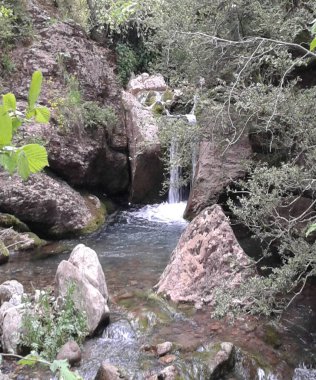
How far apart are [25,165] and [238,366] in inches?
150

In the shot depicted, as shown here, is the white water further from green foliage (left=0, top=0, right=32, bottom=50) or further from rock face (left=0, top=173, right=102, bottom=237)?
green foliage (left=0, top=0, right=32, bottom=50)

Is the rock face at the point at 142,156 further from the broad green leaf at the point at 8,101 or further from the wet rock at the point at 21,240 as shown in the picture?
the broad green leaf at the point at 8,101

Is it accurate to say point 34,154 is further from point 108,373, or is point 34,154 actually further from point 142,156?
point 142,156

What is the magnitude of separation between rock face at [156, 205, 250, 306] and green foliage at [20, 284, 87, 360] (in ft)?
4.52

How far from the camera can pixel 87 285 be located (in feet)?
15.9

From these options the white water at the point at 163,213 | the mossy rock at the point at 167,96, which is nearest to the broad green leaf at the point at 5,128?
the white water at the point at 163,213

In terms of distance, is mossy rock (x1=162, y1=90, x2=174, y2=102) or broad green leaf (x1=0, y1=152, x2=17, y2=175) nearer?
broad green leaf (x1=0, y1=152, x2=17, y2=175)

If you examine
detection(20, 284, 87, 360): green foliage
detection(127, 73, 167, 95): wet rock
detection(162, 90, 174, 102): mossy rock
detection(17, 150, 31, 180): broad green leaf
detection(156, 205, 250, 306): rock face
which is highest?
detection(127, 73, 167, 95): wet rock

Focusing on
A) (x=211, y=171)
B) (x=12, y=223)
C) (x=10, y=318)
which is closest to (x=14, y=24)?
(x=12, y=223)

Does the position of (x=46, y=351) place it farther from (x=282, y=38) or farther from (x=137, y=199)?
(x=137, y=199)

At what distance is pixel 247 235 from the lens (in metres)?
7.82

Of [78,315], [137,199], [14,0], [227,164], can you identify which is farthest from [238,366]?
[14,0]

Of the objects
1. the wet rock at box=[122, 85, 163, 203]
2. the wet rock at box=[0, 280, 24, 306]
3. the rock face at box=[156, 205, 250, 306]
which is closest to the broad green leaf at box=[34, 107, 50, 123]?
the wet rock at box=[0, 280, 24, 306]

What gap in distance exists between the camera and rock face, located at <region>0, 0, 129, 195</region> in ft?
31.1
